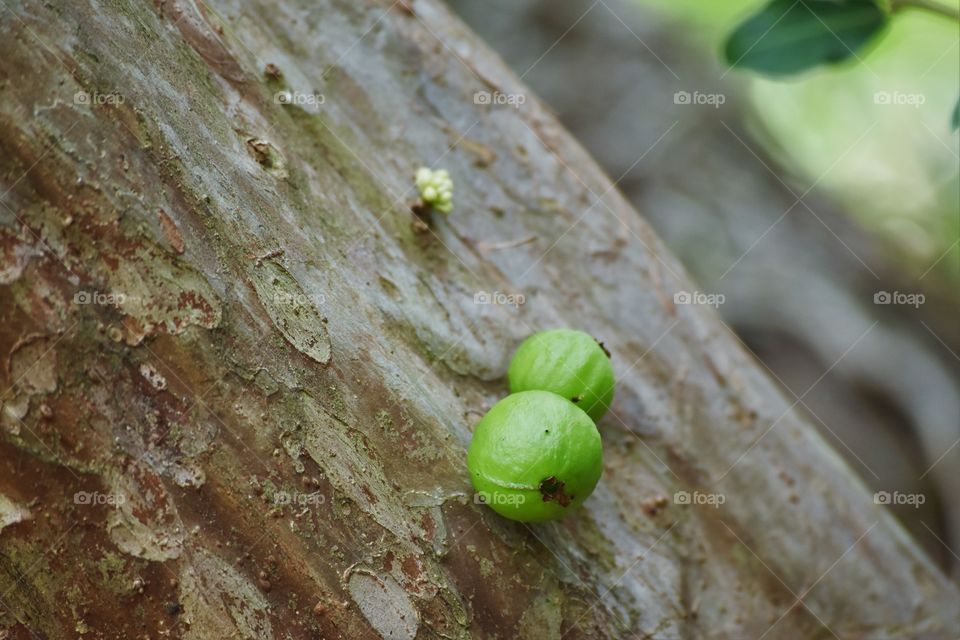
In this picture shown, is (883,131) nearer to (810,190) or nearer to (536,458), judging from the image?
(810,190)

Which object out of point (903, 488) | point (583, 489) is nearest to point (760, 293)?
point (903, 488)

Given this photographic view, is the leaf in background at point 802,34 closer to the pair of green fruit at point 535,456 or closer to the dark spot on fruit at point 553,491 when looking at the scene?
the pair of green fruit at point 535,456

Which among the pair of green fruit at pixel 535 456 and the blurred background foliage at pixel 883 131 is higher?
the pair of green fruit at pixel 535 456

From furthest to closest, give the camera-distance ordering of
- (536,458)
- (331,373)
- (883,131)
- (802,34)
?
(883,131), (802,34), (331,373), (536,458)

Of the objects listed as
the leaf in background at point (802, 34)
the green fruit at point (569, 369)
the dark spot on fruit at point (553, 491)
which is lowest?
the dark spot on fruit at point (553, 491)

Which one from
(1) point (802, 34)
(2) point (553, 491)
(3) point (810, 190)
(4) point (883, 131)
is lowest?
(3) point (810, 190)

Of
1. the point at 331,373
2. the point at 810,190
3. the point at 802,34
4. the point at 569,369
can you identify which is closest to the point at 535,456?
the point at 569,369

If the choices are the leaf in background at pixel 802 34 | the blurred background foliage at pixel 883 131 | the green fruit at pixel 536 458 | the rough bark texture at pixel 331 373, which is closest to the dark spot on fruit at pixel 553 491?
the green fruit at pixel 536 458
